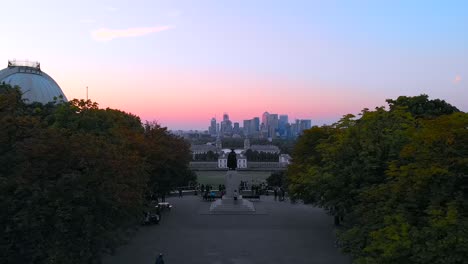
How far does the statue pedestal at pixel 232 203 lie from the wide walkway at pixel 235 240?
982mm


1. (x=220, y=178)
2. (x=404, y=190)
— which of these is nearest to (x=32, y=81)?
(x=220, y=178)

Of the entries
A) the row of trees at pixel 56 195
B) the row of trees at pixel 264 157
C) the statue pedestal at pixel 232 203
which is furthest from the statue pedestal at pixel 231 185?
the row of trees at pixel 264 157

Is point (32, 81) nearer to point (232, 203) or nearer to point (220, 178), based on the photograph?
point (220, 178)

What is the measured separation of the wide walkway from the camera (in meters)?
22.3

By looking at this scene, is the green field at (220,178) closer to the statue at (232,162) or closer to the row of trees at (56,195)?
the statue at (232,162)

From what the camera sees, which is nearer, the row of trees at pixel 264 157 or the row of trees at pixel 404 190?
the row of trees at pixel 404 190

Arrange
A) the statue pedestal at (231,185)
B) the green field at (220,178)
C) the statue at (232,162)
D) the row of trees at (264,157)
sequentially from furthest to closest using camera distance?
the row of trees at (264,157) → the green field at (220,178) → the statue at (232,162) → the statue pedestal at (231,185)

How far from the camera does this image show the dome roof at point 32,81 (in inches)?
2402

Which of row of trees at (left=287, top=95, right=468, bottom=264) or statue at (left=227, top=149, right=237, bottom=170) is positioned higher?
statue at (left=227, top=149, right=237, bottom=170)

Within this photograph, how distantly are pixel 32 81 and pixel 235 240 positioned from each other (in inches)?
1776

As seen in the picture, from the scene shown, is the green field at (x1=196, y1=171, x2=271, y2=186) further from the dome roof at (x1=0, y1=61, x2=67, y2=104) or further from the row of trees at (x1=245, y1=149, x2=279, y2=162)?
the row of trees at (x1=245, y1=149, x2=279, y2=162)

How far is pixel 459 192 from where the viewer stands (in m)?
13.9

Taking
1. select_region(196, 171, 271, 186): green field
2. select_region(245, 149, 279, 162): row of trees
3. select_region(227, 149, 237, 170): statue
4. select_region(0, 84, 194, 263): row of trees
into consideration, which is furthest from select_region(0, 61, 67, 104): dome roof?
select_region(245, 149, 279, 162): row of trees

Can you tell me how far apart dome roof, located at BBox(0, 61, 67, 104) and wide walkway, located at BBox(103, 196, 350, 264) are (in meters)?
31.5
